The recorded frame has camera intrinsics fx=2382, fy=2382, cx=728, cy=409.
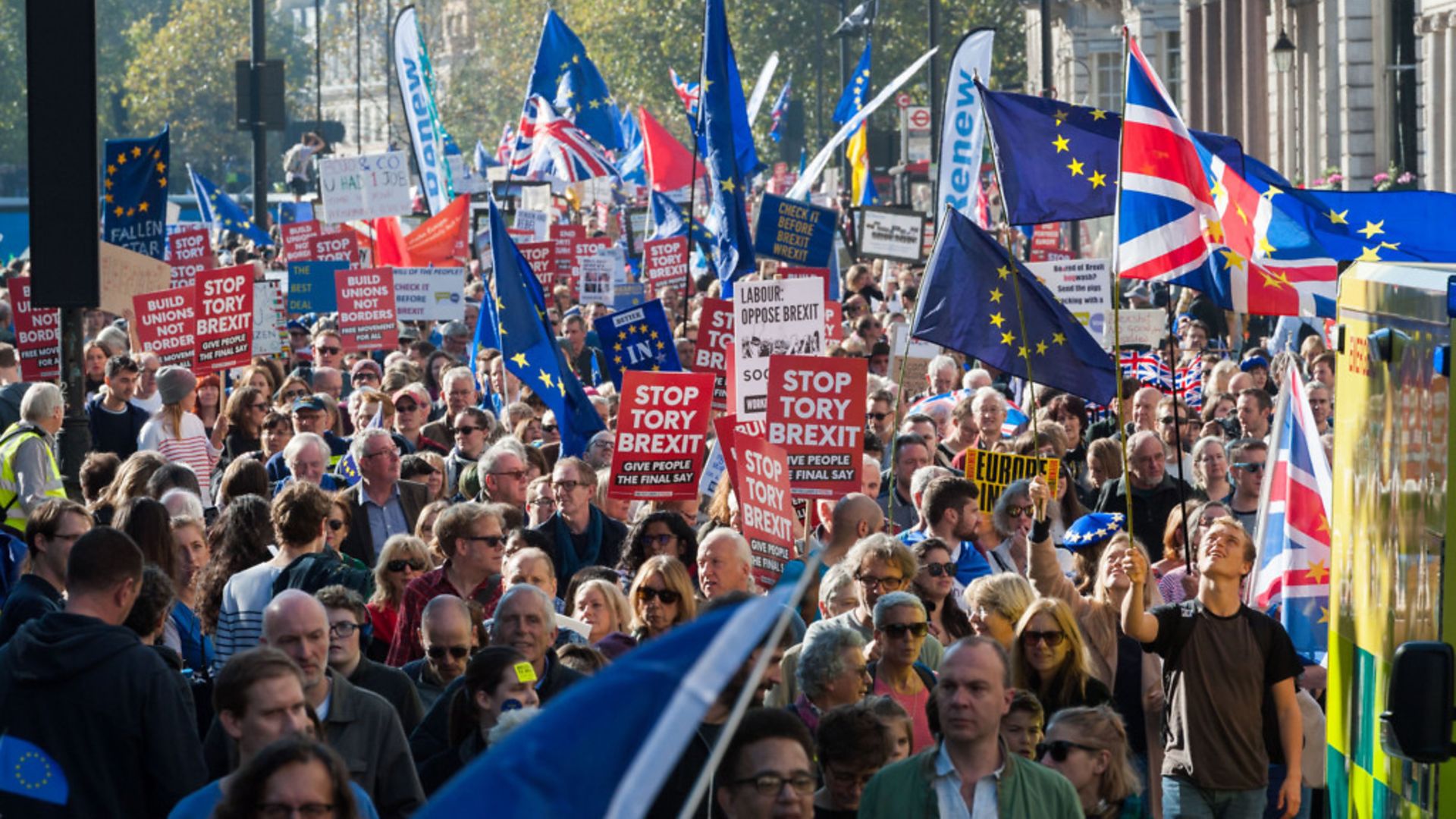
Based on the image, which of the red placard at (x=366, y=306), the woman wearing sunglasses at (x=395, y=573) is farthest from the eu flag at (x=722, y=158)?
the woman wearing sunglasses at (x=395, y=573)

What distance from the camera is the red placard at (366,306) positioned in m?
20.6

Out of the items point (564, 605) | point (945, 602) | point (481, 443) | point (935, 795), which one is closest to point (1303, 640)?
point (945, 602)

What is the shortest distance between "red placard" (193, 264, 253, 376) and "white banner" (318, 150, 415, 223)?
962cm

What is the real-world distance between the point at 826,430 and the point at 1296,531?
263 cm

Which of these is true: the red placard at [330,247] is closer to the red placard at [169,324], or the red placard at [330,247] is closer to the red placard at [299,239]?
the red placard at [299,239]

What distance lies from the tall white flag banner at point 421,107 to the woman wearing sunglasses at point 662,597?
64.3 ft

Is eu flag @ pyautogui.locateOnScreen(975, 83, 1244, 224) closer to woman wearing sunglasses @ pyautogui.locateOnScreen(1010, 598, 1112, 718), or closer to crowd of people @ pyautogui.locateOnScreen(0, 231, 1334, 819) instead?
crowd of people @ pyautogui.locateOnScreen(0, 231, 1334, 819)

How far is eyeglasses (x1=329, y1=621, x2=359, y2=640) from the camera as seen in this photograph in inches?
287

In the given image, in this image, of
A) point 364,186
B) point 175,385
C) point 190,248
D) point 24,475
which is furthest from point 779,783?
point 364,186

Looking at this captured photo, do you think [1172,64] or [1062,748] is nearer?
[1062,748]

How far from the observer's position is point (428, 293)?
22812 millimetres

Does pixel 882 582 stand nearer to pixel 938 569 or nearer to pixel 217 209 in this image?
pixel 938 569

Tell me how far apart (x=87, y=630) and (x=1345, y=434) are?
143 inches

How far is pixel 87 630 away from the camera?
246 inches
